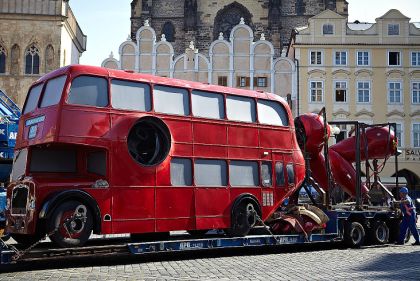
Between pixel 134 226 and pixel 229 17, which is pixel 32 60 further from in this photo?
pixel 134 226

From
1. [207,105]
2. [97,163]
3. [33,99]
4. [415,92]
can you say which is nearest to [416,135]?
[415,92]

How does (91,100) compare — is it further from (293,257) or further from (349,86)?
(349,86)

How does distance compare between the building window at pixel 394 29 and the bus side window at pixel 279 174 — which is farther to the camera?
the building window at pixel 394 29

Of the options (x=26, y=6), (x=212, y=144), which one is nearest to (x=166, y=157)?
(x=212, y=144)

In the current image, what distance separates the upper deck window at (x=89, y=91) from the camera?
11914 millimetres

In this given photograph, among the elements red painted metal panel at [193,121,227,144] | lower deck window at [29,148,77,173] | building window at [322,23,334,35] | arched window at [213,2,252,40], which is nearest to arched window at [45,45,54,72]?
building window at [322,23,334,35]

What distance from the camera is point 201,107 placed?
46.5 feet

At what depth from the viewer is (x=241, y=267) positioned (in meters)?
12.0

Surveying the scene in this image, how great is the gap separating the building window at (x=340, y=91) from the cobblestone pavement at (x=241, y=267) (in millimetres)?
27701

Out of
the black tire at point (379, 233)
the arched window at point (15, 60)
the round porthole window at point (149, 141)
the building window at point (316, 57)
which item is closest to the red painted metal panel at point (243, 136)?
the round porthole window at point (149, 141)

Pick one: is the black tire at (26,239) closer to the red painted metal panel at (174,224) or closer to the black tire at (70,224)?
the black tire at (70,224)

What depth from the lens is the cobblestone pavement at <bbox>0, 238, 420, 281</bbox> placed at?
34.8 ft

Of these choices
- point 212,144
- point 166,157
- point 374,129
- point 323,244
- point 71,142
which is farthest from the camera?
point 374,129

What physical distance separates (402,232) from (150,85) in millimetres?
8923
